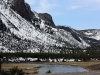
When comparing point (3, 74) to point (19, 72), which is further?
point (19, 72)

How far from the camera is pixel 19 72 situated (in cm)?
7000

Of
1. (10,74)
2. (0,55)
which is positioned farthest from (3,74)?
(0,55)

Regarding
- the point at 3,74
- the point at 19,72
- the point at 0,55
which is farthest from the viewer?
the point at 0,55

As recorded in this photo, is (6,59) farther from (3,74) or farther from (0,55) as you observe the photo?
(3,74)

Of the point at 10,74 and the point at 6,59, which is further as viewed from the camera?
the point at 6,59

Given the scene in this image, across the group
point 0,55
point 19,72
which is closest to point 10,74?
point 19,72

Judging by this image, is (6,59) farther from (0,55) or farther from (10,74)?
(10,74)

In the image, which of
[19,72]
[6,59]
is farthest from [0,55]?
[19,72]

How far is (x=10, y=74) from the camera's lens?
68.9 metres

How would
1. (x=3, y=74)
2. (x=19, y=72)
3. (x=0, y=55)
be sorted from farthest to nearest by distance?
(x=0, y=55) → (x=19, y=72) → (x=3, y=74)

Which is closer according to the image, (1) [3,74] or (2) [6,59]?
(1) [3,74]

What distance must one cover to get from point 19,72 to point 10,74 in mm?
2532

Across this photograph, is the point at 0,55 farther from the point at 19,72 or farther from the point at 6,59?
the point at 19,72

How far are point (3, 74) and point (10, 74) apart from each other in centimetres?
414
